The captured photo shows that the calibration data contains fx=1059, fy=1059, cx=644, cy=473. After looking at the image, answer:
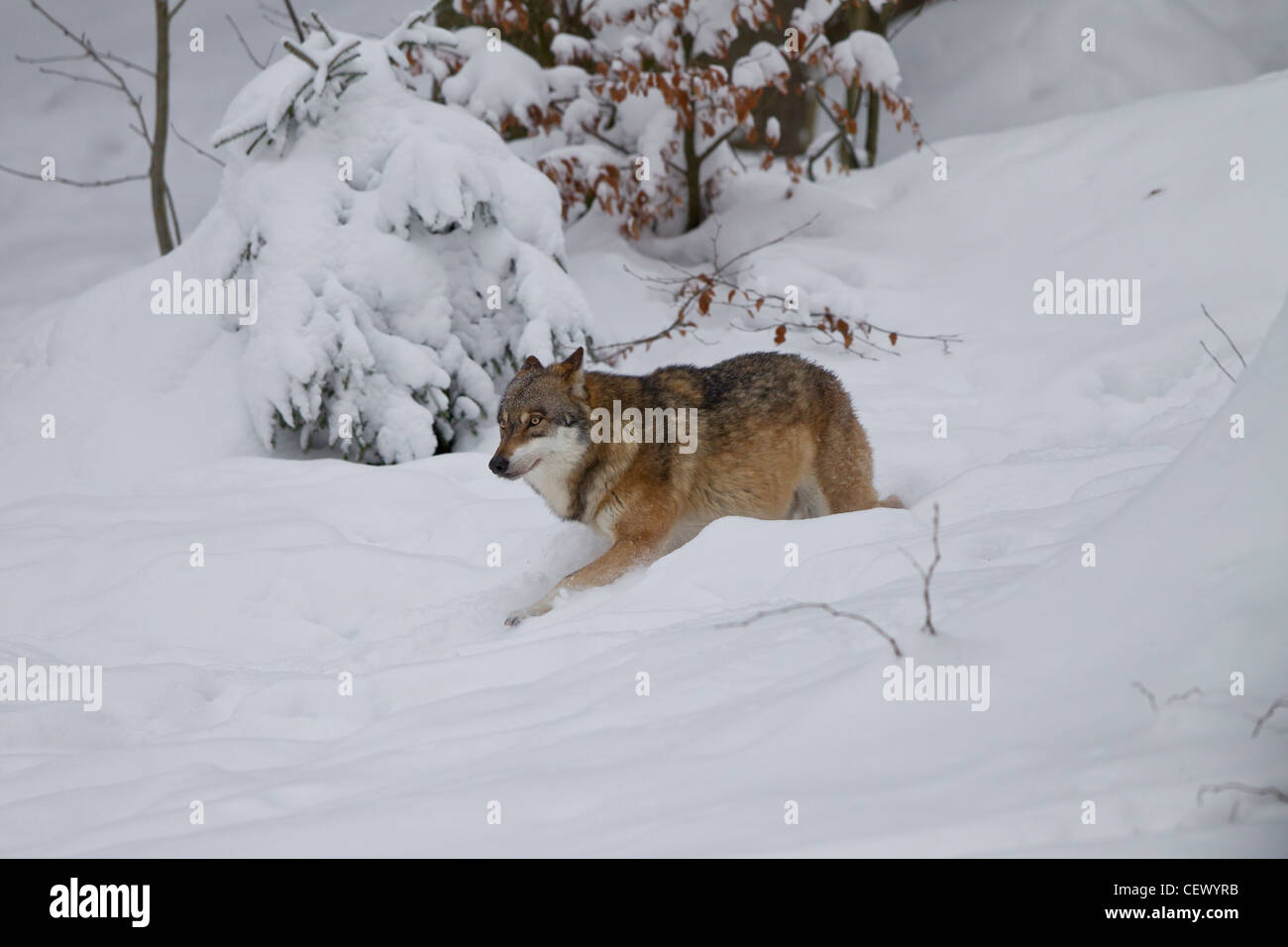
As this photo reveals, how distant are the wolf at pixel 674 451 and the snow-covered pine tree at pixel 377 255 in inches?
97.6

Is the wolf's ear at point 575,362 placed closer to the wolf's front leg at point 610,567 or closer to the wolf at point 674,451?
the wolf at point 674,451

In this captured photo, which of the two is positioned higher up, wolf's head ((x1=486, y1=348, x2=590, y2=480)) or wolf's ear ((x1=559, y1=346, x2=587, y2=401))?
wolf's ear ((x1=559, y1=346, x2=587, y2=401))

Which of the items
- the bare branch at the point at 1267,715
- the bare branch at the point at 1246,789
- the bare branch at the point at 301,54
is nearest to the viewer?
the bare branch at the point at 1246,789

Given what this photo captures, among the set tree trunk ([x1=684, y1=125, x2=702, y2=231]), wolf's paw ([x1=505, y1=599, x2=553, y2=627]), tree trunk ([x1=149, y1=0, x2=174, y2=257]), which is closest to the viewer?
wolf's paw ([x1=505, y1=599, x2=553, y2=627])

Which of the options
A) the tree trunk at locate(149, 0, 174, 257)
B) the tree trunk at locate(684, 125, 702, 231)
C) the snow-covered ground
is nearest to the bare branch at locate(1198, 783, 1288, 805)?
the snow-covered ground

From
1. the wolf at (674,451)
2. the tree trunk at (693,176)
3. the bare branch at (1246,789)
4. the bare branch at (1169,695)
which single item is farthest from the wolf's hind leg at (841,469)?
the tree trunk at (693,176)

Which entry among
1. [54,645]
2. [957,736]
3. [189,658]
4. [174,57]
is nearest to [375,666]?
[189,658]

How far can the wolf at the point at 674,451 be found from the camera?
5.25 metres

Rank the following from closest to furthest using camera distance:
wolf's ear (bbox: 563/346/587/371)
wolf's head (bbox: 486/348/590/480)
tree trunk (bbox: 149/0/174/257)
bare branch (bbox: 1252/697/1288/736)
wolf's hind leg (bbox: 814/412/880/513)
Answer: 1. bare branch (bbox: 1252/697/1288/736)
2. wolf's head (bbox: 486/348/590/480)
3. wolf's ear (bbox: 563/346/587/371)
4. wolf's hind leg (bbox: 814/412/880/513)
5. tree trunk (bbox: 149/0/174/257)

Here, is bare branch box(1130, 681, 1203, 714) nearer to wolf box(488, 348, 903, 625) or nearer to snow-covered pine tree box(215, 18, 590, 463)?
wolf box(488, 348, 903, 625)

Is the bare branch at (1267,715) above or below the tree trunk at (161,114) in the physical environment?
below

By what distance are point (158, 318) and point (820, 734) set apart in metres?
7.86

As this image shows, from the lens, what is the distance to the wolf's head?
17.0 ft
